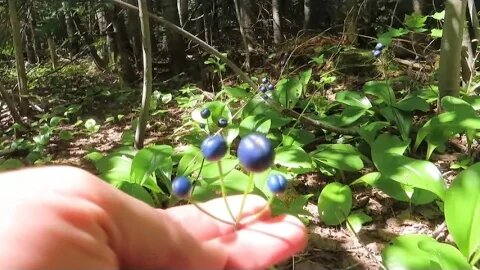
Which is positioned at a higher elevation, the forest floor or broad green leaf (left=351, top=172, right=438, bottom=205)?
broad green leaf (left=351, top=172, right=438, bottom=205)

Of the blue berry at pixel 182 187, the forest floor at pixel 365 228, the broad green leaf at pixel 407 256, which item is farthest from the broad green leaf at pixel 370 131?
the blue berry at pixel 182 187

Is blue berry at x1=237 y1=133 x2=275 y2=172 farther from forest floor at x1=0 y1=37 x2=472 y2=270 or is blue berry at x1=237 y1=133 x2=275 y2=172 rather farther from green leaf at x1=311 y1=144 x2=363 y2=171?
green leaf at x1=311 y1=144 x2=363 y2=171

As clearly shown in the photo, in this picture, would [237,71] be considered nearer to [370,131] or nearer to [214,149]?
[370,131]

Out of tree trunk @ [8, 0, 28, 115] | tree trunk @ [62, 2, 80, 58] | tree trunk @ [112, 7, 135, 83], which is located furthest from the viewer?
tree trunk @ [62, 2, 80, 58]

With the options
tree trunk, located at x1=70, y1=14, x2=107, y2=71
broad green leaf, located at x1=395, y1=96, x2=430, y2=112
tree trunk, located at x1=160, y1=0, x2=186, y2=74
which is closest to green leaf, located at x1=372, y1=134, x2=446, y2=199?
broad green leaf, located at x1=395, y1=96, x2=430, y2=112

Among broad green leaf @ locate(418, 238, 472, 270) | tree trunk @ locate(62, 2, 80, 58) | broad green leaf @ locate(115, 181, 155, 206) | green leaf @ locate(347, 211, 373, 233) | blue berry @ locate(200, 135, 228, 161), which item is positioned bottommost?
tree trunk @ locate(62, 2, 80, 58)

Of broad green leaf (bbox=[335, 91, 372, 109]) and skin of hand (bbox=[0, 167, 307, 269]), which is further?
broad green leaf (bbox=[335, 91, 372, 109])

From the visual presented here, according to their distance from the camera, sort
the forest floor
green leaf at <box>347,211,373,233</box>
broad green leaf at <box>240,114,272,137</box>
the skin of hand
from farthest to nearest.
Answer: broad green leaf at <box>240,114,272,137</box>, green leaf at <box>347,211,373,233</box>, the forest floor, the skin of hand

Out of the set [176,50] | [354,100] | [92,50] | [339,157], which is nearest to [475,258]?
[339,157]
